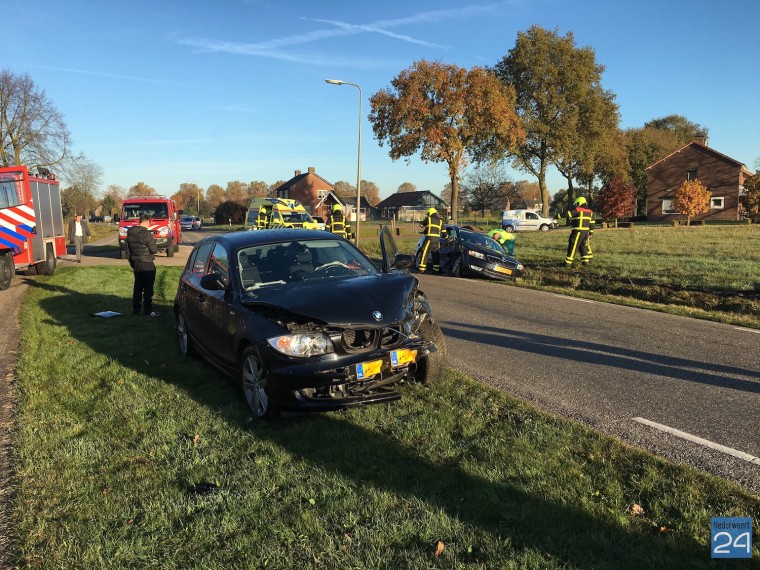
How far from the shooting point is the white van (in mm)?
46344

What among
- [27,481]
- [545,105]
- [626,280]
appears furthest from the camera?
[545,105]

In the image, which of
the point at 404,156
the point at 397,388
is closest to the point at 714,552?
the point at 397,388

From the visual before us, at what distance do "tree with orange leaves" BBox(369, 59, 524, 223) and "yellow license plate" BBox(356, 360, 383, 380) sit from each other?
113ft

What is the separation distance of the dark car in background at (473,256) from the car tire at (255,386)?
1042 cm

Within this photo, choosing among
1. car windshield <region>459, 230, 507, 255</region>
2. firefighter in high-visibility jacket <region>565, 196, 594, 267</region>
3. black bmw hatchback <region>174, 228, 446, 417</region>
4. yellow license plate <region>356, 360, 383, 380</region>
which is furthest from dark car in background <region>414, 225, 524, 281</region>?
yellow license plate <region>356, 360, 383, 380</region>

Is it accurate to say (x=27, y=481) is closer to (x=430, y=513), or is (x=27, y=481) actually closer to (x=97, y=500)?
(x=97, y=500)

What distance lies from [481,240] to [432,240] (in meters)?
1.39

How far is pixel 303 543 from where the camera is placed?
2830 mm

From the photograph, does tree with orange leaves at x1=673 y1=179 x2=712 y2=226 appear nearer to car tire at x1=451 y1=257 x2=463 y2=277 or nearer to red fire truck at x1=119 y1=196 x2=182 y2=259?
car tire at x1=451 y1=257 x2=463 y2=277

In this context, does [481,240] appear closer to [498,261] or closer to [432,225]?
[498,261]

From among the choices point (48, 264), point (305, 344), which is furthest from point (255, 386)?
point (48, 264)

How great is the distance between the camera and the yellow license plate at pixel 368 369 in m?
4.30

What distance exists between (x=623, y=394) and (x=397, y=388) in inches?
88.8

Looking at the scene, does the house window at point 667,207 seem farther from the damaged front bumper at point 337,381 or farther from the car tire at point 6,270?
the damaged front bumper at point 337,381
